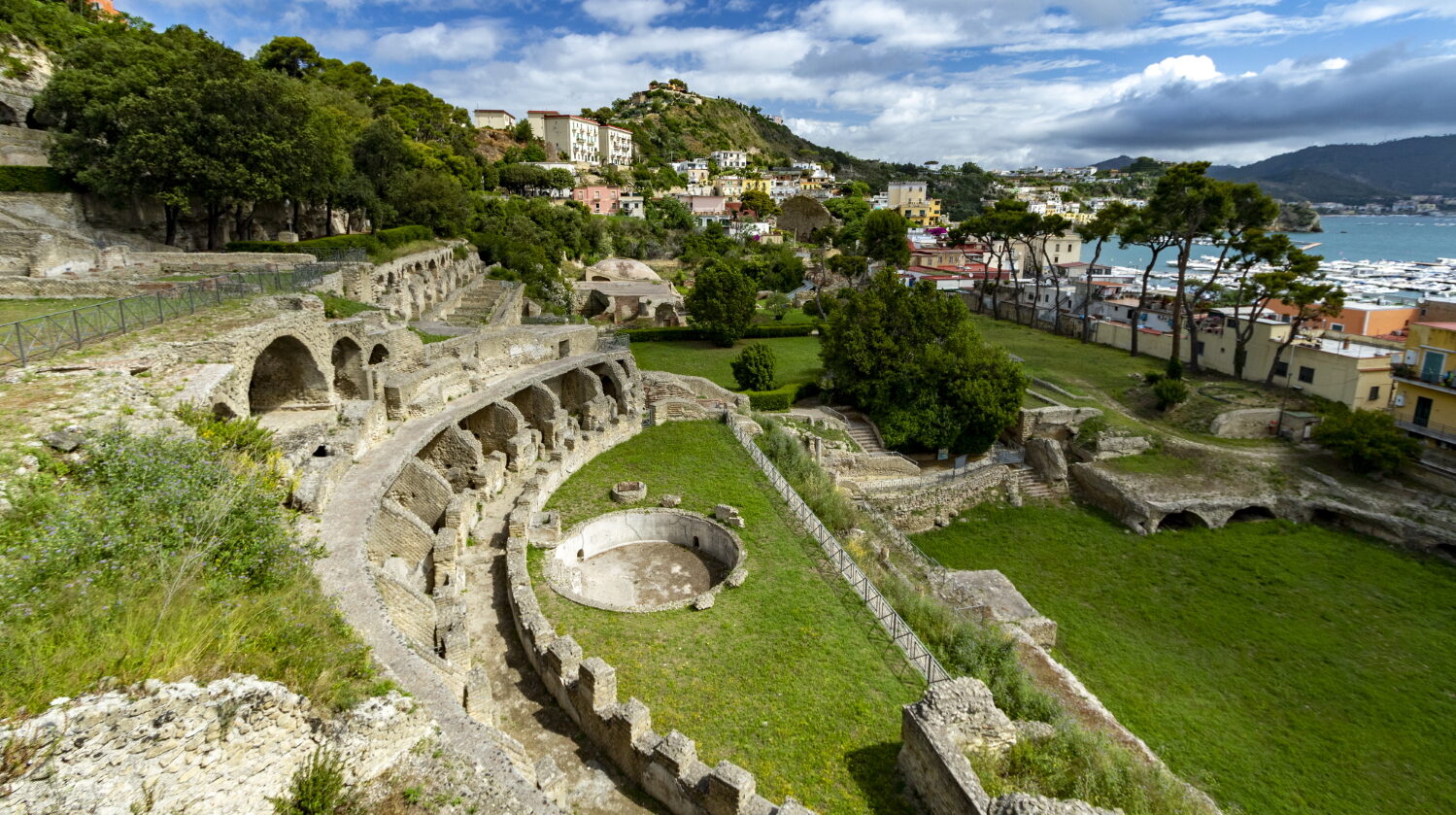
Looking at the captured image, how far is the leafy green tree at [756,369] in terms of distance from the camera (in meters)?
29.7

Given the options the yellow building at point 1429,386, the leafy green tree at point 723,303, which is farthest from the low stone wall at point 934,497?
the leafy green tree at point 723,303

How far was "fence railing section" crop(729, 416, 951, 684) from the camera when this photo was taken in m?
11.6

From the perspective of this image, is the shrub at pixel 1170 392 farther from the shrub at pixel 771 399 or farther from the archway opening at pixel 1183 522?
the shrub at pixel 771 399

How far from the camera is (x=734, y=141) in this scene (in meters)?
146

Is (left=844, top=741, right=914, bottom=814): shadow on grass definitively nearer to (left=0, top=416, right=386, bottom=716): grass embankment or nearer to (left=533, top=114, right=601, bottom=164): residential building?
(left=0, top=416, right=386, bottom=716): grass embankment

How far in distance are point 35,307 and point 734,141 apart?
472ft

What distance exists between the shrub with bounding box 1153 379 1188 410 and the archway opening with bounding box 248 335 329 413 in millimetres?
30925

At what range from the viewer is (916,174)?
15975 cm

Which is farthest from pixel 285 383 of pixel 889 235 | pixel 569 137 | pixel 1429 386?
pixel 569 137

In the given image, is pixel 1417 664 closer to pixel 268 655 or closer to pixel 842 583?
pixel 842 583

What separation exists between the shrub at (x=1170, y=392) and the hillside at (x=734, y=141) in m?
96.0

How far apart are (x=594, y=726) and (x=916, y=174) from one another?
169m

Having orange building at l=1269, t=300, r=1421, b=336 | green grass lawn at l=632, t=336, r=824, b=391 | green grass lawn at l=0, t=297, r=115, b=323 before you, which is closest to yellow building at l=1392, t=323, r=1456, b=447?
orange building at l=1269, t=300, r=1421, b=336

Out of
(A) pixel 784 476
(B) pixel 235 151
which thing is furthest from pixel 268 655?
(B) pixel 235 151
